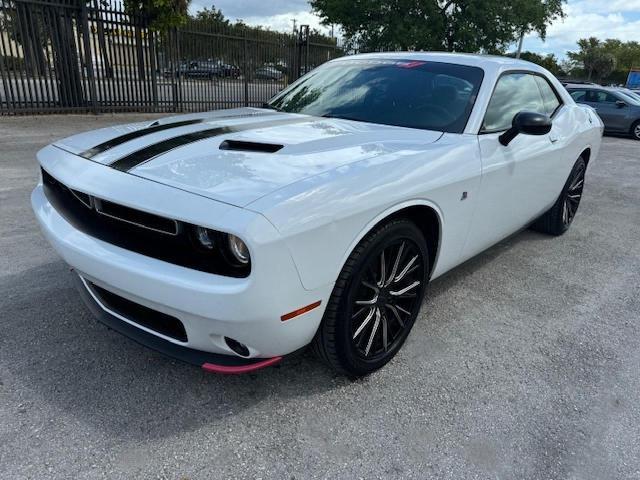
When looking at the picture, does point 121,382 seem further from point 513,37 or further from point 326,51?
point 513,37

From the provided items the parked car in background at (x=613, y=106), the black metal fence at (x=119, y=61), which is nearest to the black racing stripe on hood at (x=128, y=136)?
the black metal fence at (x=119, y=61)

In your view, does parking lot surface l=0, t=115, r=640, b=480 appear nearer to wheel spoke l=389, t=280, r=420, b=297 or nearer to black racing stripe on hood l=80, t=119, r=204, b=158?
wheel spoke l=389, t=280, r=420, b=297

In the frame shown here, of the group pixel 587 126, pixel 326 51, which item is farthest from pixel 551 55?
pixel 587 126

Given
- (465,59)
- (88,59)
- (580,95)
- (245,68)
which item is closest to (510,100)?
(465,59)

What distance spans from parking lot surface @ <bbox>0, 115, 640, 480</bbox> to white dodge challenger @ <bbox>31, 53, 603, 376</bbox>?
0.98ft

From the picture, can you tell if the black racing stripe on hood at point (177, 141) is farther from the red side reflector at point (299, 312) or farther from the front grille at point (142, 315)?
the red side reflector at point (299, 312)

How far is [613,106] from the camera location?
47.0 ft

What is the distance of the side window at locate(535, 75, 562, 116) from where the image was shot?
4.07 m

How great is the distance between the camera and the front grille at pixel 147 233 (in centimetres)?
185

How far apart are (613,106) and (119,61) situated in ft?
44.2

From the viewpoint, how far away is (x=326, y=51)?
52.6 ft

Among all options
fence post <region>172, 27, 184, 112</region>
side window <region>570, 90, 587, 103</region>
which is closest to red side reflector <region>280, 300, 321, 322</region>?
fence post <region>172, 27, 184, 112</region>

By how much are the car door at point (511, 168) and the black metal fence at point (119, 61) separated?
7.48 m

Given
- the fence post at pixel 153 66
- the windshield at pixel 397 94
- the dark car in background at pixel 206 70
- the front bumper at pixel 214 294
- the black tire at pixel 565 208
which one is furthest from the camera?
the dark car in background at pixel 206 70
